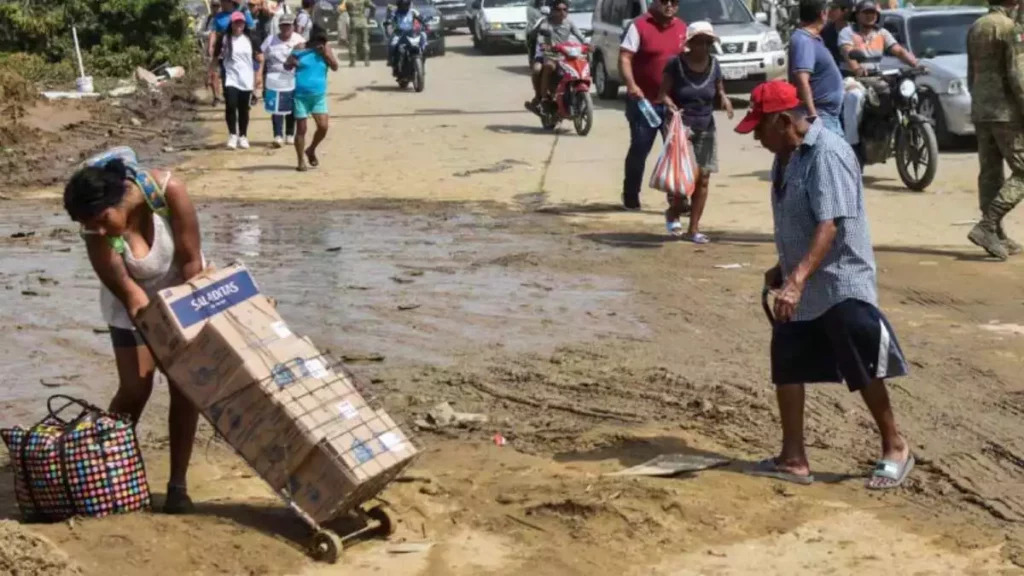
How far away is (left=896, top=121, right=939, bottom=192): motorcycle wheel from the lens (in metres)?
14.6

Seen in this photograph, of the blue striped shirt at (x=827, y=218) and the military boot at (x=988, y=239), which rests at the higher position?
the blue striped shirt at (x=827, y=218)

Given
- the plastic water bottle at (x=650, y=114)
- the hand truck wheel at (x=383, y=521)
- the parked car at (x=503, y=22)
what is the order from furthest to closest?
the parked car at (x=503, y=22) → the plastic water bottle at (x=650, y=114) → the hand truck wheel at (x=383, y=521)

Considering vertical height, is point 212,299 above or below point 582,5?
above

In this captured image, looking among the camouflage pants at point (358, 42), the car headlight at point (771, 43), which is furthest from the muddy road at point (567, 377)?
the camouflage pants at point (358, 42)

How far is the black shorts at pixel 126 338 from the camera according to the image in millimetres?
6105

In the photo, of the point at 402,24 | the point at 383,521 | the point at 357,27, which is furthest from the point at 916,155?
the point at 357,27

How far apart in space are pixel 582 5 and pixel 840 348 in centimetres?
2689

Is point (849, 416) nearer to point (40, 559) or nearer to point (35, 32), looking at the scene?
point (40, 559)

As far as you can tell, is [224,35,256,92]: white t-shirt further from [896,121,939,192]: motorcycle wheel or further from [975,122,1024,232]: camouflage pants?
[975,122,1024,232]: camouflage pants

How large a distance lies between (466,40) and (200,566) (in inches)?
1524

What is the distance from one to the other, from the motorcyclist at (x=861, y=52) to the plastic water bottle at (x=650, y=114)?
7.33 feet

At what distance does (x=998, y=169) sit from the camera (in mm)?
11273

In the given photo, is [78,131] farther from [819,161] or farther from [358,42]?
[819,161]

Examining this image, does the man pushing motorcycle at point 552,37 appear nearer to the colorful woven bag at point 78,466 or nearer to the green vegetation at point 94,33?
the green vegetation at point 94,33
